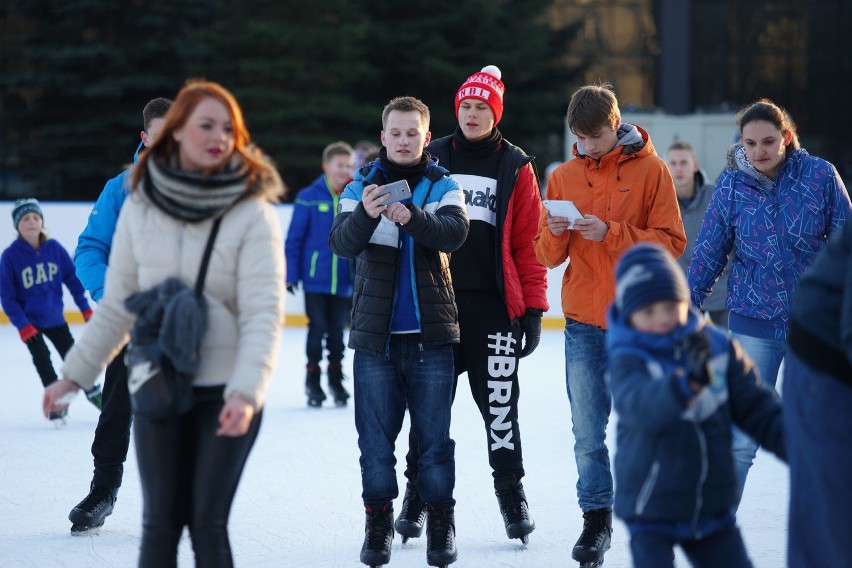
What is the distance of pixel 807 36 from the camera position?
111ft

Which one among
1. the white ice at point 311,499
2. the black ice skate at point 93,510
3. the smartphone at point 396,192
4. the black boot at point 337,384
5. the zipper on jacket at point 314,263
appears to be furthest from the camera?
the zipper on jacket at point 314,263

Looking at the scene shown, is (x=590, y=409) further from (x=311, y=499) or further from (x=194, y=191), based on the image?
(x=194, y=191)

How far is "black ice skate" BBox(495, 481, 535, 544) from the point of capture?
4.51 metres

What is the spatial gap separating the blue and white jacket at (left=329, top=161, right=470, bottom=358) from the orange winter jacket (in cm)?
40

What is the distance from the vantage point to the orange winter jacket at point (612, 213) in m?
4.25

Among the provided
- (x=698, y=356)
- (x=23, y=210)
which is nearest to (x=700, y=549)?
(x=698, y=356)

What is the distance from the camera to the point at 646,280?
2.77m

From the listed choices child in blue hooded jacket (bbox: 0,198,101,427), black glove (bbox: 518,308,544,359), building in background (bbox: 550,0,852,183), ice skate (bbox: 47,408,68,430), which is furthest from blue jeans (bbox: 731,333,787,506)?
building in background (bbox: 550,0,852,183)

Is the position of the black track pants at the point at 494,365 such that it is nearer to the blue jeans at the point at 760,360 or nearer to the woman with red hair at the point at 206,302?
the blue jeans at the point at 760,360

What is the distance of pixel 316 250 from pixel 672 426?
574 centimetres

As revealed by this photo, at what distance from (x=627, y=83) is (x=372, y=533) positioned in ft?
106

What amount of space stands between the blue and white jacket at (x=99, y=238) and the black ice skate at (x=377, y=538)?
128cm

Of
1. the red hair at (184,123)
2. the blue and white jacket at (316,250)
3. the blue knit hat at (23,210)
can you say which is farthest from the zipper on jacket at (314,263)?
the red hair at (184,123)

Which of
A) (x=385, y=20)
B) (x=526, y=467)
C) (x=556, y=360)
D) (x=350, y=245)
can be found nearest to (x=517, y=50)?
(x=385, y=20)
